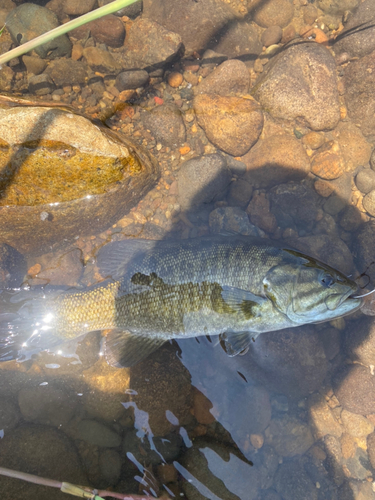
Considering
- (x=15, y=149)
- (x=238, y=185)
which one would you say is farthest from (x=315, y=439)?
(x=15, y=149)

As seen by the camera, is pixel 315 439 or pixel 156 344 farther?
pixel 315 439

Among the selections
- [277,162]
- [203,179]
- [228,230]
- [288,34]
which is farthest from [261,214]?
[288,34]

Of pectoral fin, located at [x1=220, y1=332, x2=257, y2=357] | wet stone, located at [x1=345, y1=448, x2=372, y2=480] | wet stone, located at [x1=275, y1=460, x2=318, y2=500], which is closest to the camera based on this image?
pectoral fin, located at [x1=220, y1=332, x2=257, y2=357]

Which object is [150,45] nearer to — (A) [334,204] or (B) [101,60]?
(B) [101,60]

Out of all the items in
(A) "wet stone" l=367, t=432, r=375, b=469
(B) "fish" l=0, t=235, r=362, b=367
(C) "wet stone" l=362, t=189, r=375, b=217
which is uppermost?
(C) "wet stone" l=362, t=189, r=375, b=217

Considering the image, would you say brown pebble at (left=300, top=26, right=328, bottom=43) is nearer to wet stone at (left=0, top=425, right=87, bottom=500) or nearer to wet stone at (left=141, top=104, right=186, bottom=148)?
wet stone at (left=141, top=104, right=186, bottom=148)

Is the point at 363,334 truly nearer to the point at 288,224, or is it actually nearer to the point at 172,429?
the point at 288,224

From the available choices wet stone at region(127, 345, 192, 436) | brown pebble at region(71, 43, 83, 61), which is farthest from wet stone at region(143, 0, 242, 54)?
wet stone at region(127, 345, 192, 436)
